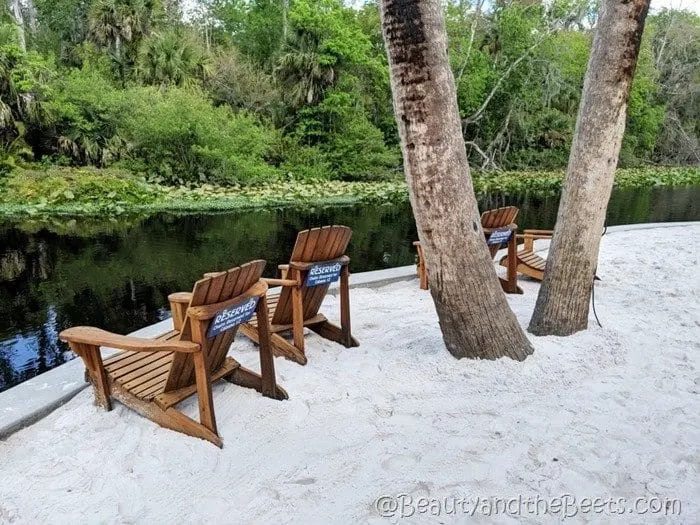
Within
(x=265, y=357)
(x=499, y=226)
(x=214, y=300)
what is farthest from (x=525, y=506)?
(x=499, y=226)

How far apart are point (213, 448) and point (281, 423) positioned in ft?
1.28

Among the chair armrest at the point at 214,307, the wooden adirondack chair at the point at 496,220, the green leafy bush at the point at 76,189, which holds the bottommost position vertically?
the green leafy bush at the point at 76,189

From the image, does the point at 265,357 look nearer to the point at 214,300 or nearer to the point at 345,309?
the point at 214,300

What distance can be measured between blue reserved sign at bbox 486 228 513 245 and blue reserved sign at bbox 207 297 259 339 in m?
2.98

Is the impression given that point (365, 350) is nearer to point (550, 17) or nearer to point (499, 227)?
point (499, 227)

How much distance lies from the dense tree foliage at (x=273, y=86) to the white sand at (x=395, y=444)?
47.4 ft

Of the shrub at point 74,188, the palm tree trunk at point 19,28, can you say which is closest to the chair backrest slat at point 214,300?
the shrub at point 74,188

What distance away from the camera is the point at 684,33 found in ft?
101

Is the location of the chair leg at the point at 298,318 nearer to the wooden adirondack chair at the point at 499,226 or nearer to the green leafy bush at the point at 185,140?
the wooden adirondack chair at the point at 499,226

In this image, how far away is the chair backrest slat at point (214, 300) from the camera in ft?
8.13

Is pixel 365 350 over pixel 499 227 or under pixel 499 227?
under

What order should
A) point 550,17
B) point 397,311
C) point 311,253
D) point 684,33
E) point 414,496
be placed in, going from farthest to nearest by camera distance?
point 684,33
point 550,17
point 397,311
point 311,253
point 414,496

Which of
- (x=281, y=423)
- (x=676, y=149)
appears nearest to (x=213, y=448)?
(x=281, y=423)

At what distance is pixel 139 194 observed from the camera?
14.3m
